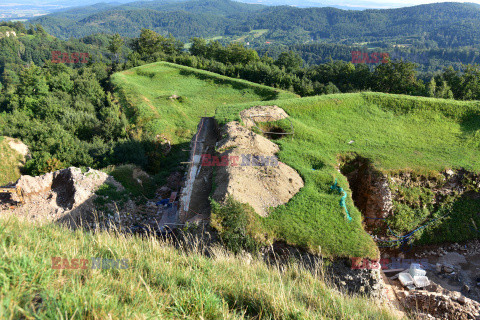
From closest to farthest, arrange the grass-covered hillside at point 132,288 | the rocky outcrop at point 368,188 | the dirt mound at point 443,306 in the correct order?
the grass-covered hillside at point 132,288 → the dirt mound at point 443,306 → the rocky outcrop at point 368,188

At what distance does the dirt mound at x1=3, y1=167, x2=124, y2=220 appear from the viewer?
12.4 metres

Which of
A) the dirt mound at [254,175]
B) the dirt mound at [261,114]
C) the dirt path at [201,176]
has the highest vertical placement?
the dirt mound at [261,114]

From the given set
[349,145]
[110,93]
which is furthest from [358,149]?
[110,93]

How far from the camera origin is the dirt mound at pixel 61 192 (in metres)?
12.4

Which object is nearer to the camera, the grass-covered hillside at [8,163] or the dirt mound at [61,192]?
the dirt mound at [61,192]

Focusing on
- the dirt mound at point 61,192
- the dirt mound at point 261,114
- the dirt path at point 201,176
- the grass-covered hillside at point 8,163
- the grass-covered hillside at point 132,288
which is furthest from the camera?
the grass-covered hillside at point 8,163

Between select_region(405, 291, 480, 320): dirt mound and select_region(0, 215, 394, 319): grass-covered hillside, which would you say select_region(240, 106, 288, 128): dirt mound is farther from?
select_region(0, 215, 394, 319): grass-covered hillside

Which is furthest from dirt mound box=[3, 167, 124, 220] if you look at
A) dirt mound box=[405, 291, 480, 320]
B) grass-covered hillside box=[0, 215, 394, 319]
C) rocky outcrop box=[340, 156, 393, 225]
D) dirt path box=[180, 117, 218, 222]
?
dirt mound box=[405, 291, 480, 320]

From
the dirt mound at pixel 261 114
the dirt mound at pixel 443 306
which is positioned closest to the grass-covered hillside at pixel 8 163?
the dirt mound at pixel 261 114

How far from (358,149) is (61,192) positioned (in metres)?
15.3

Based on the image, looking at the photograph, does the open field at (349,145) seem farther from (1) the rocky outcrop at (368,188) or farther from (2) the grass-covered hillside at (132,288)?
(2) the grass-covered hillside at (132,288)

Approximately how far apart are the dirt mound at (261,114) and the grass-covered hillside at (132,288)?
36.4 ft

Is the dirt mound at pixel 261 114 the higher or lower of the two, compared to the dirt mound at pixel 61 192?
higher

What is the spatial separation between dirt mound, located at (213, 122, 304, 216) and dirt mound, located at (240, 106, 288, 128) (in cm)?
238
